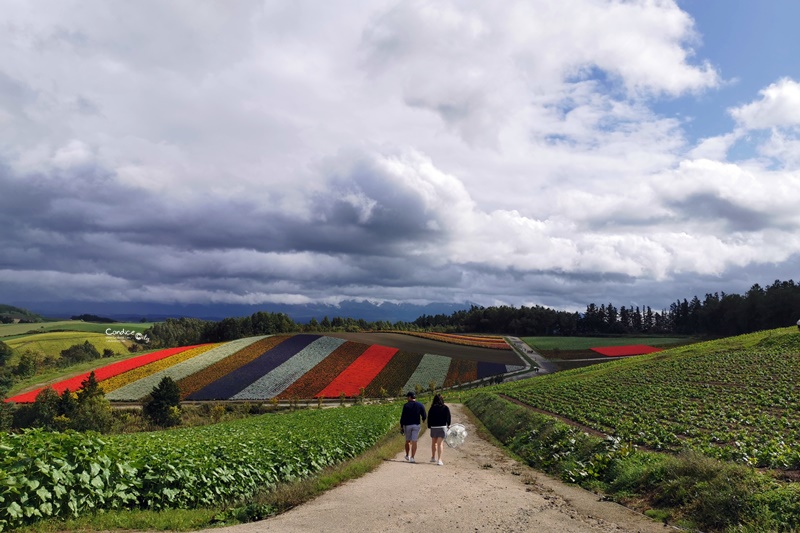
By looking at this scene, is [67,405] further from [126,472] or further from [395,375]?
[126,472]

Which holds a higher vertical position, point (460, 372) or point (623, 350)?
point (623, 350)

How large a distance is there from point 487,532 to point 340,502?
341 centimetres

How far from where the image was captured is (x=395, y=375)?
7338 centimetres

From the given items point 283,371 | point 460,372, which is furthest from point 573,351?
point 283,371

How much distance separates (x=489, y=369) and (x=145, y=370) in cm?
4962

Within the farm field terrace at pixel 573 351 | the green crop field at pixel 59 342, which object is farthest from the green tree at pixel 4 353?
the farm field terrace at pixel 573 351

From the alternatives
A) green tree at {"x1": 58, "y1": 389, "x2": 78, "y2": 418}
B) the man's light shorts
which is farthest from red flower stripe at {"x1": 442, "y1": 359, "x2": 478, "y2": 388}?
the man's light shorts

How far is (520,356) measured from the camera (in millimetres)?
93750

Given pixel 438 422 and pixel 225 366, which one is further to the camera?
pixel 225 366

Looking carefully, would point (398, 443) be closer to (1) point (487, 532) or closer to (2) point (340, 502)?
(2) point (340, 502)

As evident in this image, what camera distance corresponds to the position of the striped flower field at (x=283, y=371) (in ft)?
209

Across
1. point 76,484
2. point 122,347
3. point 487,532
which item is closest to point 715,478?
point 487,532

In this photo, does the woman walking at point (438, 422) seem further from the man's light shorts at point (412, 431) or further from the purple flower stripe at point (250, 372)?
the purple flower stripe at point (250, 372)

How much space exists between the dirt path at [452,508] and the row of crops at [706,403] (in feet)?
19.8
